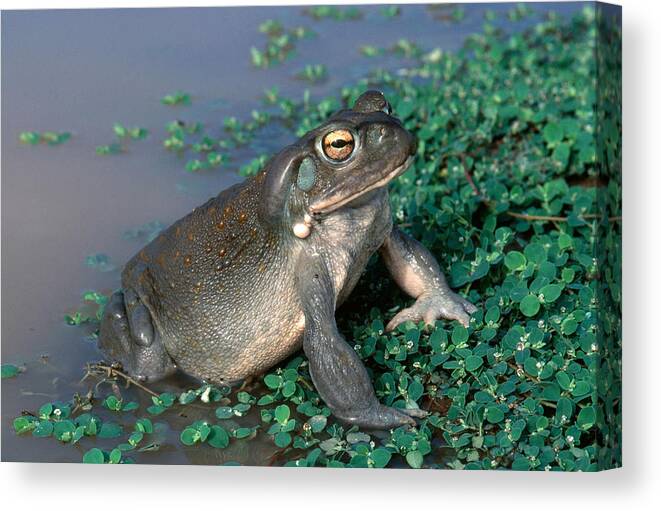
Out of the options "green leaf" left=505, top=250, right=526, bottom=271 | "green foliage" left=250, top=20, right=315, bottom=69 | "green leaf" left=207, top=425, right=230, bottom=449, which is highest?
"green foliage" left=250, top=20, right=315, bottom=69

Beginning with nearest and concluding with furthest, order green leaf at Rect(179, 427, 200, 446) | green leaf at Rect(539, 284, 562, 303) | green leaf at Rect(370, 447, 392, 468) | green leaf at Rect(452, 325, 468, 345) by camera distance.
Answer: green leaf at Rect(370, 447, 392, 468)
green leaf at Rect(179, 427, 200, 446)
green leaf at Rect(452, 325, 468, 345)
green leaf at Rect(539, 284, 562, 303)

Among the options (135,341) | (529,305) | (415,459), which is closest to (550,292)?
(529,305)

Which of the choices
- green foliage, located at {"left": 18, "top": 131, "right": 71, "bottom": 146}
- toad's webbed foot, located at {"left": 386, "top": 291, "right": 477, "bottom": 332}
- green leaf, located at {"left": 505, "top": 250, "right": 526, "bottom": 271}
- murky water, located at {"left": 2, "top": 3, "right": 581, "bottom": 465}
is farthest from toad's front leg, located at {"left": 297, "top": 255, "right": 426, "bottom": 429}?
green foliage, located at {"left": 18, "top": 131, "right": 71, "bottom": 146}

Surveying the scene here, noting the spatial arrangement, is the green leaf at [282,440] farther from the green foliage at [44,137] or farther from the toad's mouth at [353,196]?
the green foliage at [44,137]

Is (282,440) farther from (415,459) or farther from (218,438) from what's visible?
(415,459)

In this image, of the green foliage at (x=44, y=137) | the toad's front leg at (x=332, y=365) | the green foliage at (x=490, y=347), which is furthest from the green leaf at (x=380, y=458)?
the green foliage at (x=44, y=137)

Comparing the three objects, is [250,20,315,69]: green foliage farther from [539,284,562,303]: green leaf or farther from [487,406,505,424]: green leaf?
[487,406,505,424]: green leaf
